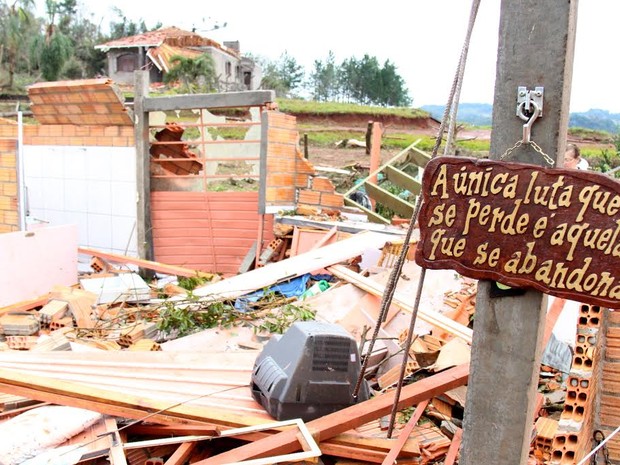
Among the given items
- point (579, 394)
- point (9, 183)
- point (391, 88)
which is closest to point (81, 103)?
Answer: point (9, 183)

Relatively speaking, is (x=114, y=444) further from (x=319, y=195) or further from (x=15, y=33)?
(x=15, y=33)

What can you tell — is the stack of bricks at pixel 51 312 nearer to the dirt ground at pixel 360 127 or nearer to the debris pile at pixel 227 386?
the debris pile at pixel 227 386

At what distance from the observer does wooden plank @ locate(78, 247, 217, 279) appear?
9164 millimetres

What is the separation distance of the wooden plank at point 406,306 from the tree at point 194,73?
1101 inches

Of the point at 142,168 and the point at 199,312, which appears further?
the point at 142,168

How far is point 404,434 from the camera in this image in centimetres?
347

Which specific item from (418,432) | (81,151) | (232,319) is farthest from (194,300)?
(81,151)

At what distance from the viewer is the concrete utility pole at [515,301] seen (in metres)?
2.11

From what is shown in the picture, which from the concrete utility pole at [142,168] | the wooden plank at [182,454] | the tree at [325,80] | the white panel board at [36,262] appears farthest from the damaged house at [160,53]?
the wooden plank at [182,454]

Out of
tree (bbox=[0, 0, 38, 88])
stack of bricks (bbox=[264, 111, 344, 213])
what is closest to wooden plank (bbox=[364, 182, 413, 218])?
stack of bricks (bbox=[264, 111, 344, 213])

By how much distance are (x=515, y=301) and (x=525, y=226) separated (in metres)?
0.31

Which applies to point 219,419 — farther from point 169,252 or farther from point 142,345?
point 169,252

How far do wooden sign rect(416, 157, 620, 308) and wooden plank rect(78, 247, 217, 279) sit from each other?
22.6 feet

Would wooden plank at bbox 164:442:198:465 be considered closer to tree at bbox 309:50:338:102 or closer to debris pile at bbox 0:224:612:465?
debris pile at bbox 0:224:612:465
